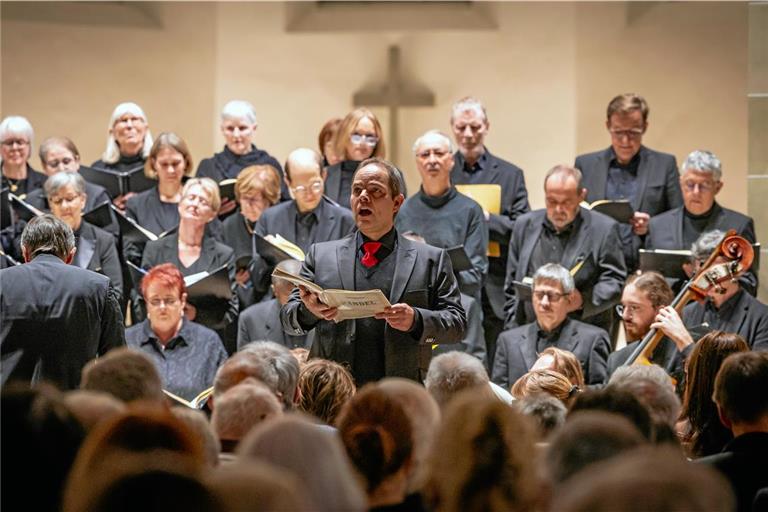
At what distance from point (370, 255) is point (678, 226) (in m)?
2.56

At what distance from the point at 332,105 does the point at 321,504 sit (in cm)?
822

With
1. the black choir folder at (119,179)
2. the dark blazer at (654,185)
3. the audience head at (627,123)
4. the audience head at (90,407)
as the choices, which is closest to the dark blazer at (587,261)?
the dark blazer at (654,185)

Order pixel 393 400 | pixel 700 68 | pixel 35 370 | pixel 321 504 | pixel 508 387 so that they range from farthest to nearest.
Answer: pixel 700 68
pixel 508 387
pixel 35 370
pixel 393 400
pixel 321 504

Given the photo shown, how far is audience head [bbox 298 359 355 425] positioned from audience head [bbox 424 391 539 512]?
60.8 inches

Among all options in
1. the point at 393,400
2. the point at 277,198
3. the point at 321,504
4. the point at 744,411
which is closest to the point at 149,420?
the point at 321,504

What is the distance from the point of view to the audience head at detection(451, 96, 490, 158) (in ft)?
24.5

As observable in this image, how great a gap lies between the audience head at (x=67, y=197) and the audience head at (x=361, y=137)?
1.38 meters

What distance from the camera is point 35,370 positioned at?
4812mm

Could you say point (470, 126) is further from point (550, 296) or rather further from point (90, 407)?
point (90, 407)

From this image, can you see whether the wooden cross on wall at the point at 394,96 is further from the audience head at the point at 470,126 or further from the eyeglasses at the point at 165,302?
the eyeglasses at the point at 165,302

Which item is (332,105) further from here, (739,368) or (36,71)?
(739,368)

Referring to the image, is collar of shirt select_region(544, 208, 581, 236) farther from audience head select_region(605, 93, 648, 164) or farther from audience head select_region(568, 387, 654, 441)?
audience head select_region(568, 387, 654, 441)

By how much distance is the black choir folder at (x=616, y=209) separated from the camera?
23.0 feet

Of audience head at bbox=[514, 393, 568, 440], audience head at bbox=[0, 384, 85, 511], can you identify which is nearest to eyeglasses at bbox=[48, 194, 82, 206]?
audience head at bbox=[514, 393, 568, 440]
